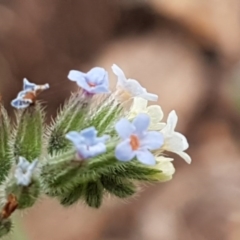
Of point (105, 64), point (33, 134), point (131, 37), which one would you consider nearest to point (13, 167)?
point (33, 134)

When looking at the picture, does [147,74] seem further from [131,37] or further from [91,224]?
[91,224]

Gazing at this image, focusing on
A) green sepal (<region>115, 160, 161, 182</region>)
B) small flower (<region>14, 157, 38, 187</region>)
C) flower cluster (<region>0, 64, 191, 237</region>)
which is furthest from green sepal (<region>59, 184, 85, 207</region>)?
small flower (<region>14, 157, 38, 187</region>)

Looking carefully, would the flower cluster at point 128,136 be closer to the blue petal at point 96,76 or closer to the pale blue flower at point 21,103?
the blue petal at point 96,76

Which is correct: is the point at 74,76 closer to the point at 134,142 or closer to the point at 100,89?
the point at 100,89

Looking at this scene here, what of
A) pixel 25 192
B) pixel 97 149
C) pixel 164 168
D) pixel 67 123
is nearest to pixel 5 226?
pixel 25 192

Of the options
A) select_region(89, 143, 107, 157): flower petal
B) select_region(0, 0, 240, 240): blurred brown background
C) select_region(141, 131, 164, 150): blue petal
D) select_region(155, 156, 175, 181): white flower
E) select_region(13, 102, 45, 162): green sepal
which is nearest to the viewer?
select_region(89, 143, 107, 157): flower petal

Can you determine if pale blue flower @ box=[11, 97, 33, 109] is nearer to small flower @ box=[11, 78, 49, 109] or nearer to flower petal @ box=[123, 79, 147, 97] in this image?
small flower @ box=[11, 78, 49, 109]
